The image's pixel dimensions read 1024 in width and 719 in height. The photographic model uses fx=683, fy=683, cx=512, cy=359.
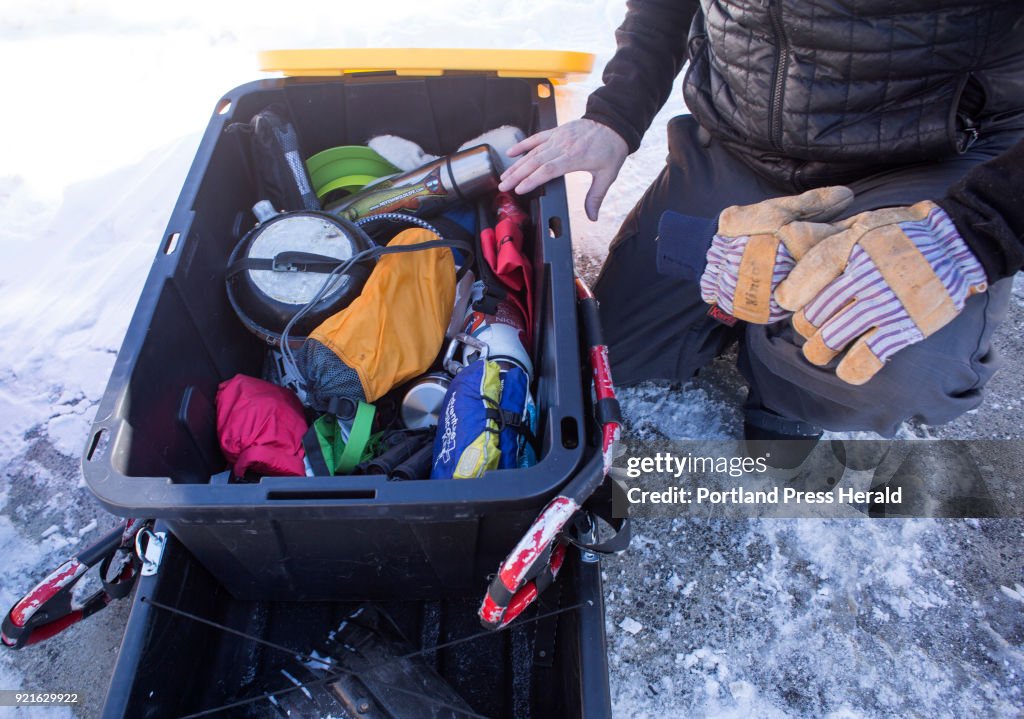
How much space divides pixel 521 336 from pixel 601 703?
0.67 meters

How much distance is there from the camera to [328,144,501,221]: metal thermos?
149cm

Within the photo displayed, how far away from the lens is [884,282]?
96cm

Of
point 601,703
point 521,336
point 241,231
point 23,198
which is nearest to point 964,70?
point 521,336

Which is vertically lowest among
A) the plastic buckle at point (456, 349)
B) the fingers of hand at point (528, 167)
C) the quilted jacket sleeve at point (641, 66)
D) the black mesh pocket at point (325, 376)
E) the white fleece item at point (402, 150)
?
the plastic buckle at point (456, 349)

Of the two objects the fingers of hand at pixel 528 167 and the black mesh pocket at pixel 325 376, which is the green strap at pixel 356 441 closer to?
the black mesh pocket at pixel 325 376

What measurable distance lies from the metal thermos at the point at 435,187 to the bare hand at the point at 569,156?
0.08 metres

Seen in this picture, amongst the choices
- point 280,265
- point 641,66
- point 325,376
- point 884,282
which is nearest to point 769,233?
point 884,282

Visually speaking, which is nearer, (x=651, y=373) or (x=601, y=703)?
(x=601, y=703)

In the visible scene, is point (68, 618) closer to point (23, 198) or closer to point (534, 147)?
point (534, 147)

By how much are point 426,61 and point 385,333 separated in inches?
25.5

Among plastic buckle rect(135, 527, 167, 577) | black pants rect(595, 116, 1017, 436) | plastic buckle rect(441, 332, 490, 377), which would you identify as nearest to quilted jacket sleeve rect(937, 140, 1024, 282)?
black pants rect(595, 116, 1017, 436)

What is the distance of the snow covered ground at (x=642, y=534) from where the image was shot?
1.28 m

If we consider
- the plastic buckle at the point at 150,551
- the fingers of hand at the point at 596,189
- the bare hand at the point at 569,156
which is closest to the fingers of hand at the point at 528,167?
the bare hand at the point at 569,156

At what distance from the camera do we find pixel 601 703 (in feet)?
3.02
